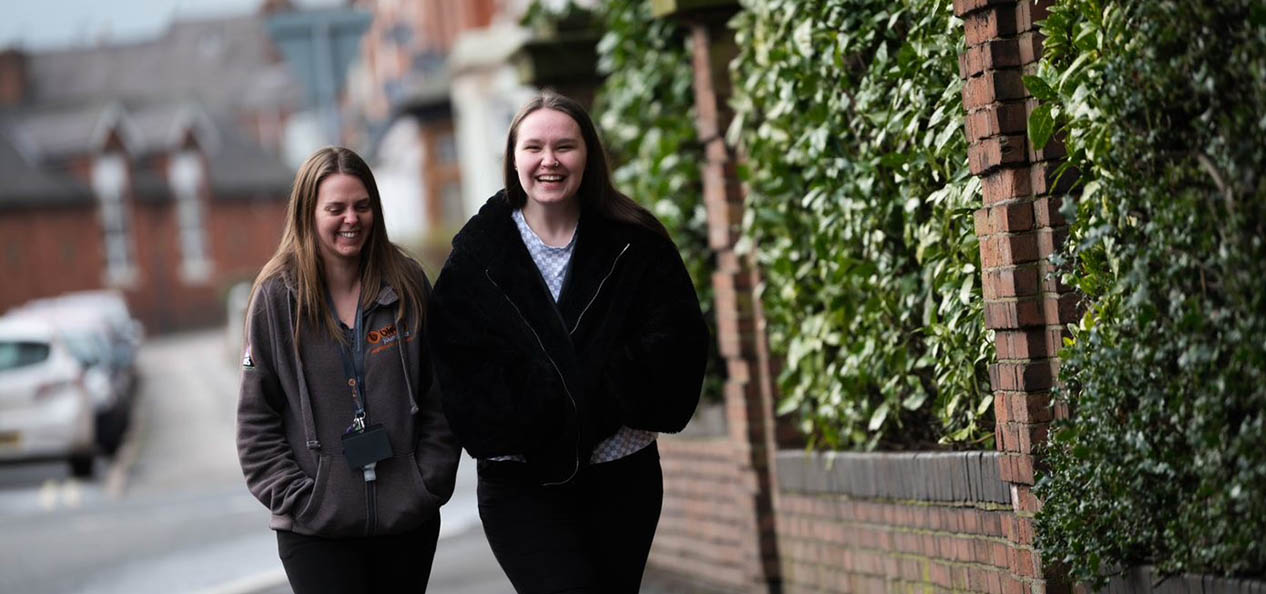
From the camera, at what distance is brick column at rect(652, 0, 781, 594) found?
8594 mm

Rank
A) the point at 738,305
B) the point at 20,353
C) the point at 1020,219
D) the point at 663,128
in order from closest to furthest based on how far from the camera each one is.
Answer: the point at 1020,219 < the point at 738,305 < the point at 663,128 < the point at 20,353

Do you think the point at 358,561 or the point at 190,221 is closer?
the point at 358,561

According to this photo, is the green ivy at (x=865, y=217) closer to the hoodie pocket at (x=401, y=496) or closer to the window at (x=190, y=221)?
the hoodie pocket at (x=401, y=496)

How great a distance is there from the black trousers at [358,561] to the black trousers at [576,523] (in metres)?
0.34

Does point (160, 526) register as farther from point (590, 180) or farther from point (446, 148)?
point (446, 148)

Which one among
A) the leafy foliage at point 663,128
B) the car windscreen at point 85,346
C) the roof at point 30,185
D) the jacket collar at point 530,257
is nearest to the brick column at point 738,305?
the leafy foliage at point 663,128

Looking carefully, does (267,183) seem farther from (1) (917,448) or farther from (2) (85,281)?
(1) (917,448)

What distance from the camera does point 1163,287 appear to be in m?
4.28

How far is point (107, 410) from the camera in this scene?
25000 mm

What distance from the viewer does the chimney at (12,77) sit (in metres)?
91.8

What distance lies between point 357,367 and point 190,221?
78.5m

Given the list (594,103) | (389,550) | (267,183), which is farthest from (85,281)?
(389,550)

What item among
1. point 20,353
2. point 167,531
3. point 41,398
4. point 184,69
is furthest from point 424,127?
point 184,69

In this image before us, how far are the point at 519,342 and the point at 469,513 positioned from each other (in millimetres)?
11328
